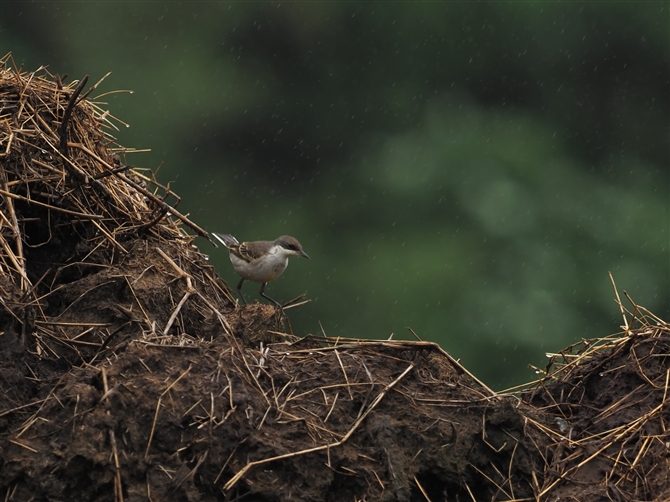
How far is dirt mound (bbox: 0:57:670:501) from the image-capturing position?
10.6 ft

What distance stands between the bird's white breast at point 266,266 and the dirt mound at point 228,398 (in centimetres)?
252

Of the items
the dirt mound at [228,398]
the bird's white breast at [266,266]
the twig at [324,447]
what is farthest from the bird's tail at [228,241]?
the twig at [324,447]

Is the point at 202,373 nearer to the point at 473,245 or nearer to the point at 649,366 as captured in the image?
the point at 649,366

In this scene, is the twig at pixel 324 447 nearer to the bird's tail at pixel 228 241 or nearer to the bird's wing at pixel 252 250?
the bird's wing at pixel 252 250

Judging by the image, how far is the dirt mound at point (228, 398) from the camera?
3223 mm

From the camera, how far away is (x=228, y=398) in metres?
3.38

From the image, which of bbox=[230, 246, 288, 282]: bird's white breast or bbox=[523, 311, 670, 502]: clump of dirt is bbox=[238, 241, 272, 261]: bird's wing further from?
bbox=[523, 311, 670, 502]: clump of dirt

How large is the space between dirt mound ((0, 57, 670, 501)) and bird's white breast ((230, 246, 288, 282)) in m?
2.52

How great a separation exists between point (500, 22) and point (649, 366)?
643 inches

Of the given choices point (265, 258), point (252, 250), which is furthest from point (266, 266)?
point (252, 250)

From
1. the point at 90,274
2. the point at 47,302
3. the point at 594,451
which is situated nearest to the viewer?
the point at 594,451

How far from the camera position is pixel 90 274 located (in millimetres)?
4590

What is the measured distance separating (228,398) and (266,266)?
13.0ft

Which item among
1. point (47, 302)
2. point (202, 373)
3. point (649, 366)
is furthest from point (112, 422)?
point (649, 366)
